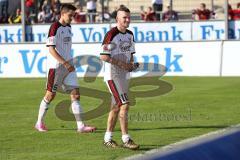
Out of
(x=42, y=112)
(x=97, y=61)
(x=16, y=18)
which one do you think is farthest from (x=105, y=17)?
(x=42, y=112)

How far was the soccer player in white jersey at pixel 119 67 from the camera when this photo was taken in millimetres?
11078

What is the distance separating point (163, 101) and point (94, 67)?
736 centimetres

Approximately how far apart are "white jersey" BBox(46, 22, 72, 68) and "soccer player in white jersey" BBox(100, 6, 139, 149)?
6.41 feet

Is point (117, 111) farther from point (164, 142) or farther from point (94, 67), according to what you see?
point (94, 67)

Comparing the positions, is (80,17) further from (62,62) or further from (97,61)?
(62,62)

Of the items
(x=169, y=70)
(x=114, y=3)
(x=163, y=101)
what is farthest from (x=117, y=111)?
(x=114, y=3)

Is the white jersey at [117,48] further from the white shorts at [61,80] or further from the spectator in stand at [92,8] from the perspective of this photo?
the spectator in stand at [92,8]

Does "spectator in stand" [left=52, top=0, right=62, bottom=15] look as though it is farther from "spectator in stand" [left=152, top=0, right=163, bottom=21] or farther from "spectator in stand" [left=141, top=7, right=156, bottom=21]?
"spectator in stand" [left=152, top=0, right=163, bottom=21]

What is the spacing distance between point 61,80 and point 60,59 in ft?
1.93

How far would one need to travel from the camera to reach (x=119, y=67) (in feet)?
37.2

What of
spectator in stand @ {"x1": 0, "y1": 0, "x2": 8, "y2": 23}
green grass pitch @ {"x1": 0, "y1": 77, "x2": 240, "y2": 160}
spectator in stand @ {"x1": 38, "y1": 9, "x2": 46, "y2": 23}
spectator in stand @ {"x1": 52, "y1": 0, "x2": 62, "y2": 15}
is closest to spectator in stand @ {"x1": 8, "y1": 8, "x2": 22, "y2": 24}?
spectator in stand @ {"x1": 0, "y1": 0, "x2": 8, "y2": 23}

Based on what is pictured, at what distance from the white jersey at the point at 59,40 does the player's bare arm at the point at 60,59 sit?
11 centimetres

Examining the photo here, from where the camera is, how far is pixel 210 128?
43.1 feet

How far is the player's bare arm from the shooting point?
12.9 meters
